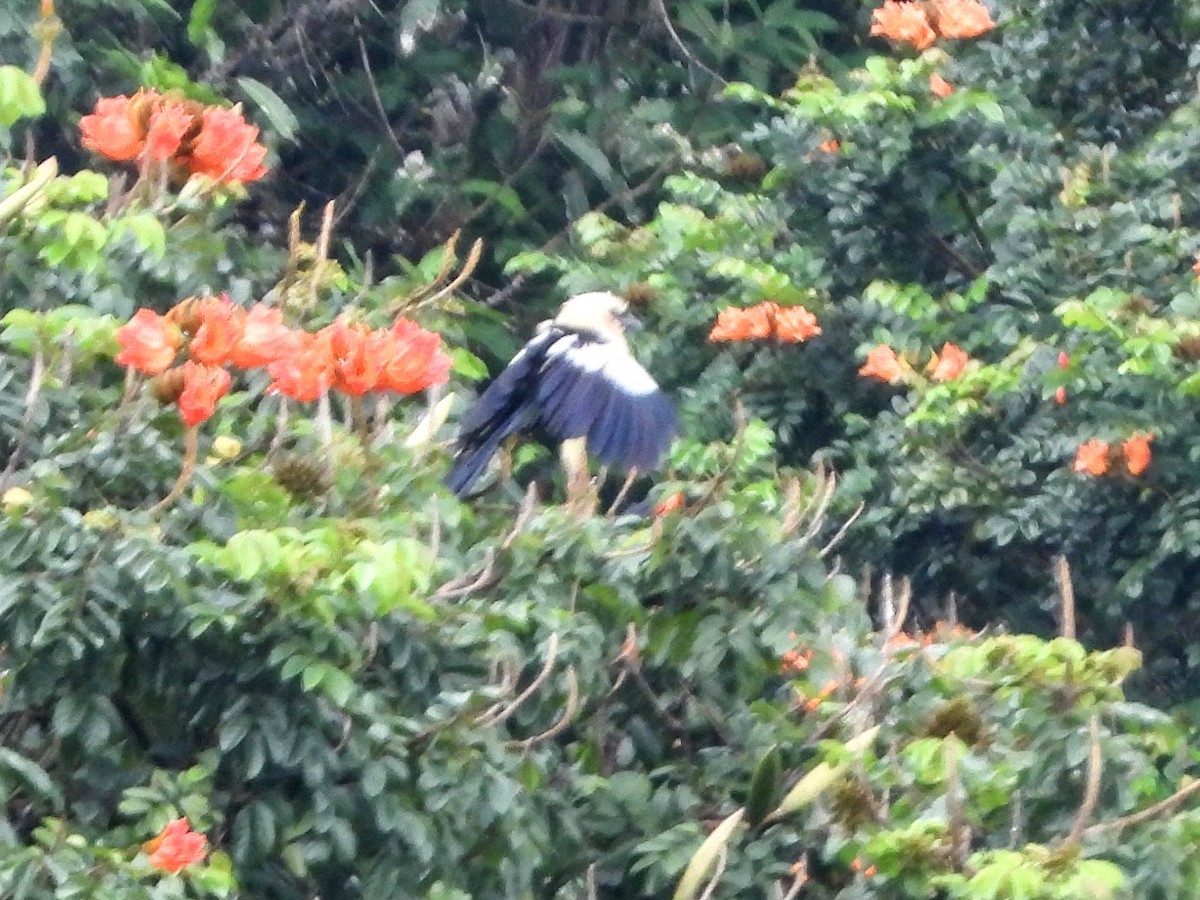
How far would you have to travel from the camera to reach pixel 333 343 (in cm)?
299

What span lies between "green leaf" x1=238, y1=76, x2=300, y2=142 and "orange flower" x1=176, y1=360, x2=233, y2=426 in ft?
11.5

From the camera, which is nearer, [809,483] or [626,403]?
[809,483]

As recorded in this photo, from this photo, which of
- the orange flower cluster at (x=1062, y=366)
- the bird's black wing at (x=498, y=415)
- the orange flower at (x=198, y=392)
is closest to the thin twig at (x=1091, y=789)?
the orange flower at (x=198, y=392)

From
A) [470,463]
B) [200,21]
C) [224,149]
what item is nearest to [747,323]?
[470,463]

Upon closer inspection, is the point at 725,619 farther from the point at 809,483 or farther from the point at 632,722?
the point at 809,483

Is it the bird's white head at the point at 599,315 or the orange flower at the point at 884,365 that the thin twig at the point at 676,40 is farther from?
the orange flower at the point at 884,365

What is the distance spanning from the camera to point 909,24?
5.85m

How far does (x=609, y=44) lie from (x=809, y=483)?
11.9 feet

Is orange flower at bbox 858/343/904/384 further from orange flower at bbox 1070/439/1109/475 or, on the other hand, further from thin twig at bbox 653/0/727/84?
thin twig at bbox 653/0/727/84

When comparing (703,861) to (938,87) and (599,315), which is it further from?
(938,87)

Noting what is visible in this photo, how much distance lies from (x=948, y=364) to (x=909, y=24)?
3.38 feet

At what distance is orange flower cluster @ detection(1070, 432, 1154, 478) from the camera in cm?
485

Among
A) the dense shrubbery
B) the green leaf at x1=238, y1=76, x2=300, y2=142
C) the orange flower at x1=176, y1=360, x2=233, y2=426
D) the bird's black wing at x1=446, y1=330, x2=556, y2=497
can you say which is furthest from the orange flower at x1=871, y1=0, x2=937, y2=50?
the orange flower at x1=176, y1=360, x2=233, y2=426

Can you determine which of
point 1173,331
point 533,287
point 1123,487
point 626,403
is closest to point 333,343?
point 626,403
